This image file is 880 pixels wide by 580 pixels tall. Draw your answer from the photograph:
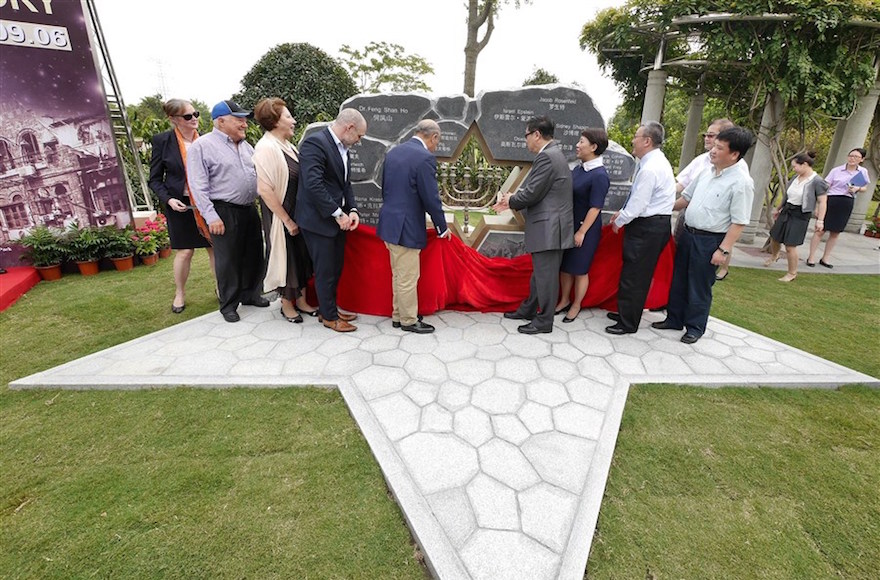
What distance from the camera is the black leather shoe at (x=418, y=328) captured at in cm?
353

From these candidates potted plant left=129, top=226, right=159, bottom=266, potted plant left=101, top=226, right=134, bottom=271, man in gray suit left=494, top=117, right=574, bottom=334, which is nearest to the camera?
man in gray suit left=494, top=117, right=574, bottom=334

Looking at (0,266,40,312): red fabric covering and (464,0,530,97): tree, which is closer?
(0,266,40,312): red fabric covering

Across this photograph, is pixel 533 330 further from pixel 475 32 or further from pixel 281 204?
pixel 475 32

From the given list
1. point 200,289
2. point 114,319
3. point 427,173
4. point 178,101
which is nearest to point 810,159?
point 427,173

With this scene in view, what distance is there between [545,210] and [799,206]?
13.4ft

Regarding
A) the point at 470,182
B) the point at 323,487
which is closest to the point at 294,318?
the point at 323,487

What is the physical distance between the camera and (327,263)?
3.40m

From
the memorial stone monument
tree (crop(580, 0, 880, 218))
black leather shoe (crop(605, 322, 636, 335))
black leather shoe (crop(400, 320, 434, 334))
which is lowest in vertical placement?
black leather shoe (crop(605, 322, 636, 335))

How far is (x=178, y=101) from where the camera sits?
3525 millimetres

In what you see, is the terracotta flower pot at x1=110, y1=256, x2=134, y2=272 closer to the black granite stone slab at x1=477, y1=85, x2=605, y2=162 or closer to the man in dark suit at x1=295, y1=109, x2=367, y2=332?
the man in dark suit at x1=295, y1=109, x2=367, y2=332

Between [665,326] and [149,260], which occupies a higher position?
[149,260]

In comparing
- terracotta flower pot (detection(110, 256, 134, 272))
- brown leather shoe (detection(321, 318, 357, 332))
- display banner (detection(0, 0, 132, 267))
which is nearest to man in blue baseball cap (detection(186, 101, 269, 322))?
brown leather shoe (detection(321, 318, 357, 332))

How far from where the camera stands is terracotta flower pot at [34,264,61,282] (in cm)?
467

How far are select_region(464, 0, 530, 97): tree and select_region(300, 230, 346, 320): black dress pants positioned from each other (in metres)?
9.87
